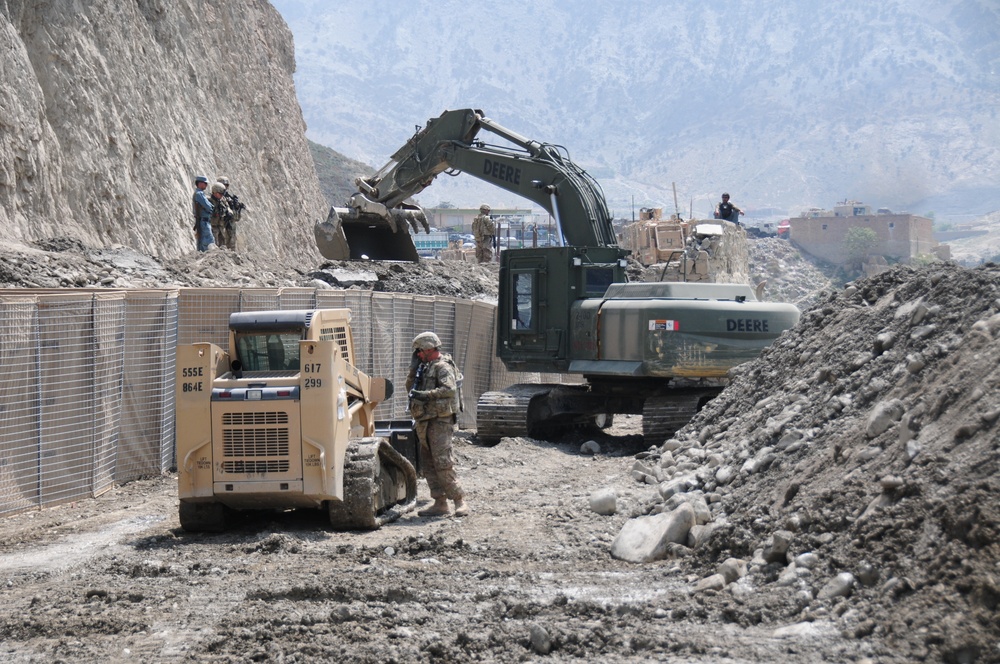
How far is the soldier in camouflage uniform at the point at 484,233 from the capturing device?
28453 mm

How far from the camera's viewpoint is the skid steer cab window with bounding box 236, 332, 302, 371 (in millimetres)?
9516

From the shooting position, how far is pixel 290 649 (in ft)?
20.7

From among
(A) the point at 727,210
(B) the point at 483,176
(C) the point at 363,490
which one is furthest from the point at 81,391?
(A) the point at 727,210

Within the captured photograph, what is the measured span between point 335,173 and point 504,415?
73.1 m

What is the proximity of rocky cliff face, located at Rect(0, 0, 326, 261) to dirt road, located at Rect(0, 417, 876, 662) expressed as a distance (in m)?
11.1

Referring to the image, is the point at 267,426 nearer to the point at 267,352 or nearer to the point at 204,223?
the point at 267,352

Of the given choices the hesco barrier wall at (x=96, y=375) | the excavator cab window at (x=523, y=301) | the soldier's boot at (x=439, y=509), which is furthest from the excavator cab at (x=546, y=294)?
the soldier's boot at (x=439, y=509)

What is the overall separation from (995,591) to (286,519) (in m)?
6.32

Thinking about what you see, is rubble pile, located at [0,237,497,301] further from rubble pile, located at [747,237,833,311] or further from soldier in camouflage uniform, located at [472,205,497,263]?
rubble pile, located at [747,237,833,311]

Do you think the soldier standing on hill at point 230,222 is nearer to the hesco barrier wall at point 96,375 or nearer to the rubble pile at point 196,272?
the rubble pile at point 196,272

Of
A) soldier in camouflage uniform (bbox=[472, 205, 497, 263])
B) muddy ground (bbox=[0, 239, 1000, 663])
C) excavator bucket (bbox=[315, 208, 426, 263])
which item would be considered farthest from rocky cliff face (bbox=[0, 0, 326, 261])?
muddy ground (bbox=[0, 239, 1000, 663])

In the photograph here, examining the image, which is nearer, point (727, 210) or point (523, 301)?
point (523, 301)

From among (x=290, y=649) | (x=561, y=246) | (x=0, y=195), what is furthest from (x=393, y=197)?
(x=290, y=649)

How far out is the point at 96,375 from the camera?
1136 cm
